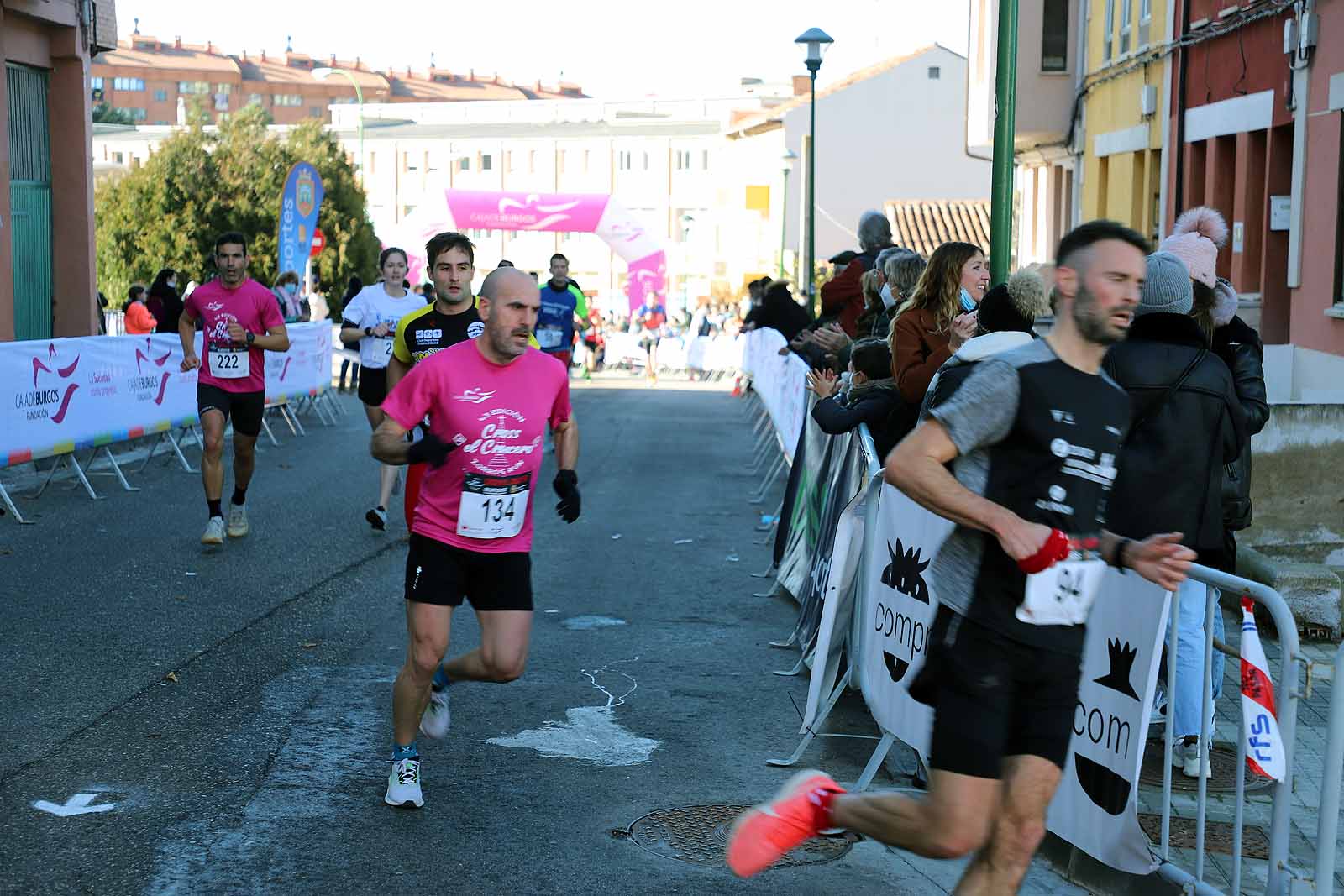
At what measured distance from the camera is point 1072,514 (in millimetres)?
3975

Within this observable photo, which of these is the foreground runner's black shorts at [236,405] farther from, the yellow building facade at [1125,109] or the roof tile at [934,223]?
the roof tile at [934,223]

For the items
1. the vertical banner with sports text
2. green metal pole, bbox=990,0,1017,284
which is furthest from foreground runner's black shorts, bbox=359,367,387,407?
the vertical banner with sports text

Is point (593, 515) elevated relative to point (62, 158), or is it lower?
lower

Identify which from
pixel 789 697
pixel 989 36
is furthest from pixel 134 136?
pixel 789 697

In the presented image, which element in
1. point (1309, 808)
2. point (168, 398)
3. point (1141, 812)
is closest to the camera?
point (1141, 812)

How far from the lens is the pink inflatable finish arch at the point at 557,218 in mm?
44531

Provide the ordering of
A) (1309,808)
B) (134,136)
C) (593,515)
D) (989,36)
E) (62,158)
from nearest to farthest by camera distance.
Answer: (1309,808) → (593,515) → (62,158) → (989,36) → (134,136)

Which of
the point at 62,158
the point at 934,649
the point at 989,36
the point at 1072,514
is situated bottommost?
the point at 934,649

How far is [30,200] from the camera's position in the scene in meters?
19.0

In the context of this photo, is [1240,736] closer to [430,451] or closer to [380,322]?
[430,451]

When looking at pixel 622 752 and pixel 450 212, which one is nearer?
pixel 622 752

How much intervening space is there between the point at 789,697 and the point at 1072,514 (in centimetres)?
382

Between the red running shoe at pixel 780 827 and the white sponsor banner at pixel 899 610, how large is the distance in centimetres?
132

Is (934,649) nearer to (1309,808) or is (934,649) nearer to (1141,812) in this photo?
(1141,812)
